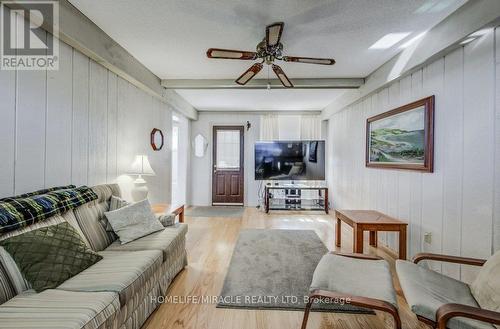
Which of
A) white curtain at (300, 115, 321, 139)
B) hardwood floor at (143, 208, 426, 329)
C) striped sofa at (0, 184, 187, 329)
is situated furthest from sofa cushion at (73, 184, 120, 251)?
white curtain at (300, 115, 321, 139)

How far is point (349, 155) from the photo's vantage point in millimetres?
4457

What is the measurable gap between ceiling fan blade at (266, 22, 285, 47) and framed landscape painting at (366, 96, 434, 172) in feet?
5.67

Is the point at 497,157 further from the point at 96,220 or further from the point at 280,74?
the point at 96,220

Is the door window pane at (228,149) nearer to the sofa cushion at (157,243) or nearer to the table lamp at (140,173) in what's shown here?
the table lamp at (140,173)

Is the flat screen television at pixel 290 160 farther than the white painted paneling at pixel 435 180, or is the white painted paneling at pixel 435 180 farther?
the flat screen television at pixel 290 160

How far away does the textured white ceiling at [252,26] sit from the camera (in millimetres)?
1910

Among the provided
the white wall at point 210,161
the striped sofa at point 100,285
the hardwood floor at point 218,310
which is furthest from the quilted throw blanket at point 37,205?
the white wall at point 210,161

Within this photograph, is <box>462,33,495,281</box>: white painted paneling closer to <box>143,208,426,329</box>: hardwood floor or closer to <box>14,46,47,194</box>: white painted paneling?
<box>143,208,426,329</box>: hardwood floor

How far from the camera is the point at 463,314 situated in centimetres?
117

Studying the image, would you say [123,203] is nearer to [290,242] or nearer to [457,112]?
[290,242]

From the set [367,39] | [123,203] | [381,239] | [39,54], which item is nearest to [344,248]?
[381,239]

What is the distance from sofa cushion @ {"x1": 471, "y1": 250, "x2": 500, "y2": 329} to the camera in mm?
1354

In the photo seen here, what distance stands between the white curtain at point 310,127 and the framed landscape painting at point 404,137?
2.21m

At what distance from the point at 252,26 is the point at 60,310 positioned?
2.51 m
